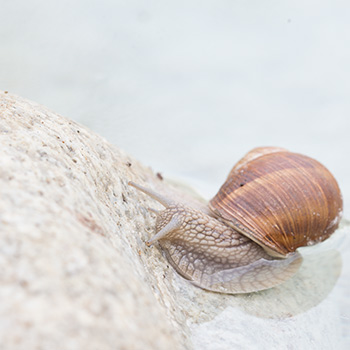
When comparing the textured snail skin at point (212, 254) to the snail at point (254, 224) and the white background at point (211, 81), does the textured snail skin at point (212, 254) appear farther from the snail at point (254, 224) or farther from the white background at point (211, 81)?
the white background at point (211, 81)

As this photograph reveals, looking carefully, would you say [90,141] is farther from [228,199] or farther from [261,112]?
[261,112]

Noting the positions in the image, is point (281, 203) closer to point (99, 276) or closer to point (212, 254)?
point (212, 254)

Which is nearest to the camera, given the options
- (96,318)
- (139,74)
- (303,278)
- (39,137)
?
(96,318)

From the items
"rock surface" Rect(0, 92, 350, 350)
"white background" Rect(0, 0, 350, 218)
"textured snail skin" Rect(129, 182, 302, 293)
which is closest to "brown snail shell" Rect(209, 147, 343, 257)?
"textured snail skin" Rect(129, 182, 302, 293)

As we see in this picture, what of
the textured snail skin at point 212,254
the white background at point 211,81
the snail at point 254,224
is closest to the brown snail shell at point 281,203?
the snail at point 254,224

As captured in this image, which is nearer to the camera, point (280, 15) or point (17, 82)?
point (17, 82)

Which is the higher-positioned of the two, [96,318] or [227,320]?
[227,320]

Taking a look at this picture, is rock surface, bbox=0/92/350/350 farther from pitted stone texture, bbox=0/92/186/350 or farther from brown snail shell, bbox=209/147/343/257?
brown snail shell, bbox=209/147/343/257

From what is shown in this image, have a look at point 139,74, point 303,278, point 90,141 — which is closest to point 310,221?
point 303,278
